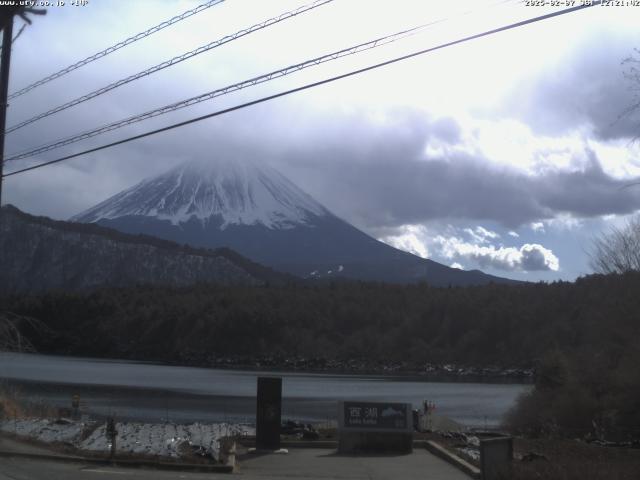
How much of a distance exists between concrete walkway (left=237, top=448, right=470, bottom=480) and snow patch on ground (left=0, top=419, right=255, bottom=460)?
1.43 metres

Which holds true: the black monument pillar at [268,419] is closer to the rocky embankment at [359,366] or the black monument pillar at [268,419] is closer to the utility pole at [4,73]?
the utility pole at [4,73]

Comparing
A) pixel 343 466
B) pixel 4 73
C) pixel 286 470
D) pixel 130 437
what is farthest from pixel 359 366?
pixel 286 470

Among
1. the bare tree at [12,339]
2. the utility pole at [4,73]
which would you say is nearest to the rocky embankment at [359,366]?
the bare tree at [12,339]

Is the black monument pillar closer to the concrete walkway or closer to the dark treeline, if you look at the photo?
the concrete walkway

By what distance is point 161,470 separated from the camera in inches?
700

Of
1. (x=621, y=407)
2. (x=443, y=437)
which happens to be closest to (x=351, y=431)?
(x=443, y=437)

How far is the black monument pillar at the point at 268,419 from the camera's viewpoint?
21.0 metres

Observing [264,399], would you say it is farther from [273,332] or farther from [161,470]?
[273,332]

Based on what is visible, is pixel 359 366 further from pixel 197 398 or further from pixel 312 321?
pixel 197 398

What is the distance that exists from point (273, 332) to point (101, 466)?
15382 centimetres

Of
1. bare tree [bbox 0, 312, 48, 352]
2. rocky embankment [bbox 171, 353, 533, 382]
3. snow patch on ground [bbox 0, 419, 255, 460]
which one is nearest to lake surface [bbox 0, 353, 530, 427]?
bare tree [bbox 0, 312, 48, 352]

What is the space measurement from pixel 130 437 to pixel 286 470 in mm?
7748

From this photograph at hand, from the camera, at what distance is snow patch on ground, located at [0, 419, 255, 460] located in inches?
810

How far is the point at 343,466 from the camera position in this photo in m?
18.9
